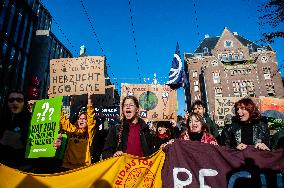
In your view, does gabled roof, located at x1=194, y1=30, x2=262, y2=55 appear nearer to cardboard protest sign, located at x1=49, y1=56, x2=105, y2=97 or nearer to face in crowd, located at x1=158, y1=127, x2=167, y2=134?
cardboard protest sign, located at x1=49, y1=56, x2=105, y2=97

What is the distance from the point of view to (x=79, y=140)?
5.69 m

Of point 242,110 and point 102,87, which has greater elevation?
point 102,87

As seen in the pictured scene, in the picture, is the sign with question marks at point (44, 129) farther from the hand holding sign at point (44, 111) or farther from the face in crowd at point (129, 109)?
the face in crowd at point (129, 109)

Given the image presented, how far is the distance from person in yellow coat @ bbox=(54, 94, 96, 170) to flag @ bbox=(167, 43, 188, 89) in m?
5.26

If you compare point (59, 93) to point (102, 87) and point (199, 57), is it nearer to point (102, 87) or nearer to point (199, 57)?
point (102, 87)

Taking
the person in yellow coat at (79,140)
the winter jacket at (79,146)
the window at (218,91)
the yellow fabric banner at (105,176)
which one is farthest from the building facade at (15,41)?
the window at (218,91)

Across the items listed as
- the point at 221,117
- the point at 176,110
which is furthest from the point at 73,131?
the point at 221,117

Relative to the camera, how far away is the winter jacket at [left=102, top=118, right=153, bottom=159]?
443 centimetres

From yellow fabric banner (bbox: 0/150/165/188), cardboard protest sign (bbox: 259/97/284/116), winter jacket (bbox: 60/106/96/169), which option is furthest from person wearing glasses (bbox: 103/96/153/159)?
cardboard protest sign (bbox: 259/97/284/116)

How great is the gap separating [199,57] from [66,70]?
50.6 metres

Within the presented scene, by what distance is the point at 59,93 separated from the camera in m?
7.10

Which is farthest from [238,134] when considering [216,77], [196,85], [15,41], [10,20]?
[196,85]

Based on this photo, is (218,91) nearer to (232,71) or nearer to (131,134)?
(232,71)

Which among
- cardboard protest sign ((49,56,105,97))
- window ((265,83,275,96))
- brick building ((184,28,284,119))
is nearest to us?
cardboard protest sign ((49,56,105,97))
